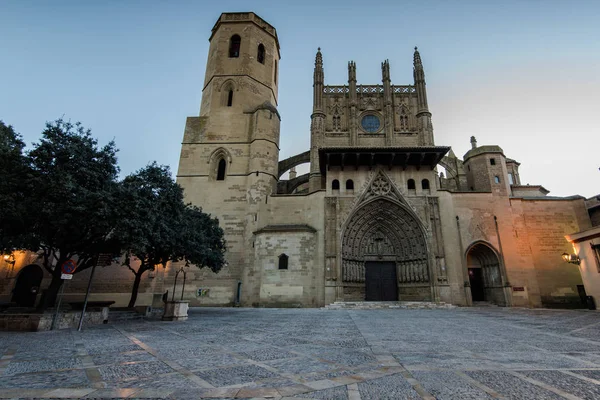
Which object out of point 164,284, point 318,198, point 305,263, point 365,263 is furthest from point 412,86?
point 164,284

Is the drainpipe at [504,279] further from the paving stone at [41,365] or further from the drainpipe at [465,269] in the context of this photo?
the paving stone at [41,365]

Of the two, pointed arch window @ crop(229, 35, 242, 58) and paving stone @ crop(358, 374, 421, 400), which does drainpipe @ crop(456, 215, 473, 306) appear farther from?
pointed arch window @ crop(229, 35, 242, 58)

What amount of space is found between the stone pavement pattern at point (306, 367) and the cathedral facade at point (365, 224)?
38.5 ft

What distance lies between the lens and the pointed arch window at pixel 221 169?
2056 centimetres

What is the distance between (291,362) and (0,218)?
839 cm

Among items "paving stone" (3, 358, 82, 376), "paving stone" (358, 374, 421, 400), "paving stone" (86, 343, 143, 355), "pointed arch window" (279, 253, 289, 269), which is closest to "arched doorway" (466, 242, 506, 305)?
"pointed arch window" (279, 253, 289, 269)

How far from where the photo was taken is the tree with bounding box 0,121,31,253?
285 inches

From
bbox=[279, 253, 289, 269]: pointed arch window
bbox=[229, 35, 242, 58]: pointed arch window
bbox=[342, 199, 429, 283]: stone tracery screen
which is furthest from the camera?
bbox=[229, 35, 242, 58]: pointed arch window

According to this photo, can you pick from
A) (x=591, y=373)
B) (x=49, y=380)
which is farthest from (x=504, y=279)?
(x=49, y=380)

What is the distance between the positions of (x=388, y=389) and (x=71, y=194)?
864cm

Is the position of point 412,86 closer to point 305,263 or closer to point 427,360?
point 305,263

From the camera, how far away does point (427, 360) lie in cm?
362

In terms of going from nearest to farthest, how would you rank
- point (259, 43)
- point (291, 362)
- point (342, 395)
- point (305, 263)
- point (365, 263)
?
point (342, 395) < point (291, 362) < point (305, 263) < point (365, 263) < point (259, 43)

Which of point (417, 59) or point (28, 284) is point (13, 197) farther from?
point (417, 59)
